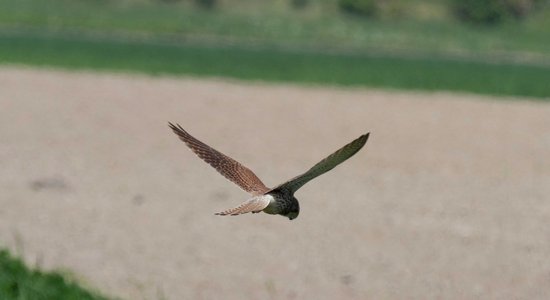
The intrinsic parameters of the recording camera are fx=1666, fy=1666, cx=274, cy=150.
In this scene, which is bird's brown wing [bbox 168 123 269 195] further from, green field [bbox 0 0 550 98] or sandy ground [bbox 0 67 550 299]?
green field [bbox 0 0 550 98]

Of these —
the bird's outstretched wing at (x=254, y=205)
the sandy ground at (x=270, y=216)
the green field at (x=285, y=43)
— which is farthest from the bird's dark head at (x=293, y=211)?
the green field at (x=285, y=43)

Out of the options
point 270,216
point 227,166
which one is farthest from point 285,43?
point 227,166

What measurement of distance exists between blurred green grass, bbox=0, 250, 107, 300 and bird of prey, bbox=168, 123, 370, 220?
166 inches

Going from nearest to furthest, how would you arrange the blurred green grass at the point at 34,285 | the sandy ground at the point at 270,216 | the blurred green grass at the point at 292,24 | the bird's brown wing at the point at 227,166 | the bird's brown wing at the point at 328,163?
the bird's brown wing at the point at 328,163, the bird's brown wing at the point at 227,166, the blurred green grass at the point at 34,285, the sandy ground at the point at 270,216, the blurred green grass at the point at 292,24


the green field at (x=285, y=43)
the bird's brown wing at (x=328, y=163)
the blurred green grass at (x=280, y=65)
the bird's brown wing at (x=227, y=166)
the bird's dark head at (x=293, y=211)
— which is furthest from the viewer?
the green field at (x=285, y=43)

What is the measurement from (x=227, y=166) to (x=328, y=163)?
19.4 inches

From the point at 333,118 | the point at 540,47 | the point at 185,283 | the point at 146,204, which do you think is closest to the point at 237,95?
the point at 333,118

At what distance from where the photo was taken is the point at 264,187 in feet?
16.1

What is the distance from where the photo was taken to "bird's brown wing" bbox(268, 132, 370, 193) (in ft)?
15.1

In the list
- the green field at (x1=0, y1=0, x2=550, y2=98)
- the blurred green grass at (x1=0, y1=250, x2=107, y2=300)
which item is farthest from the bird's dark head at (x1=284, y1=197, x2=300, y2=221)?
the green field at (x1=0, y1=0, x2=550, y2=98)

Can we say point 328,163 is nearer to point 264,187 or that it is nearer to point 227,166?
point 264,187

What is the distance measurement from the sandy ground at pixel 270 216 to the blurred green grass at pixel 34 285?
105 cm

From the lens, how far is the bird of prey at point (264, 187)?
466 centimetres

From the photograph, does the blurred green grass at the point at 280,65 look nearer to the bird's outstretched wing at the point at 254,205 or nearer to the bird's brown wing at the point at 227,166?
the bird's brown wing at the point at 227,166
